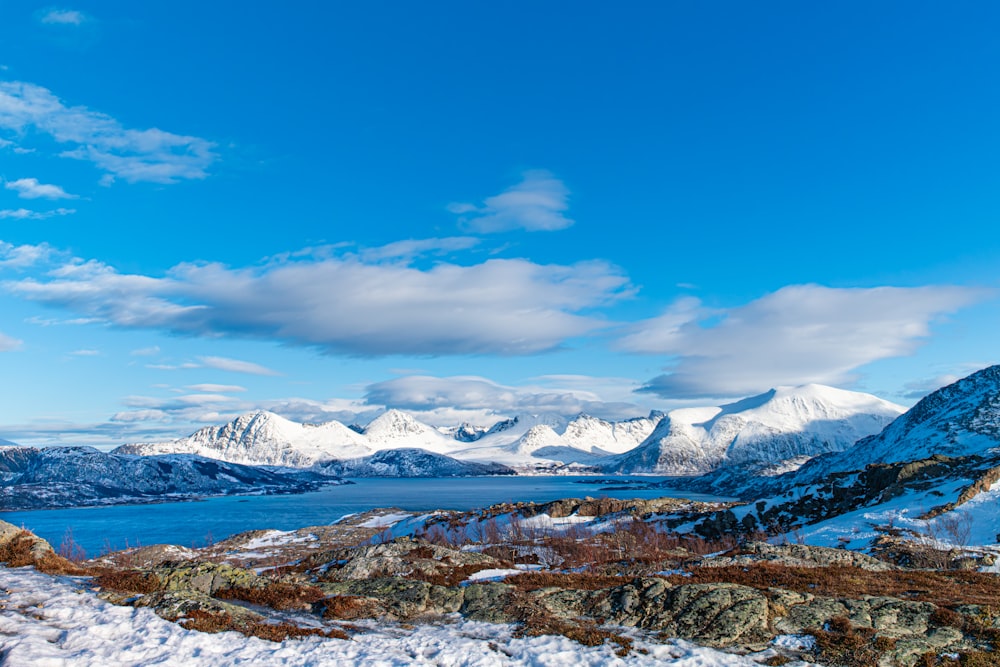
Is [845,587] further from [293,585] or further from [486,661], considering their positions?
[293,585]

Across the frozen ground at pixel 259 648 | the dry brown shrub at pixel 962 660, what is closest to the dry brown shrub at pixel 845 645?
the dry brown shrub at pixel 962 660

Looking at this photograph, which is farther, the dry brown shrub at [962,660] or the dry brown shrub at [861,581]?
the dry brown shrub at [861,581]

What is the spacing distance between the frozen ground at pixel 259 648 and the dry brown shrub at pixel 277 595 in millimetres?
4846

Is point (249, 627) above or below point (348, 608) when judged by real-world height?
above

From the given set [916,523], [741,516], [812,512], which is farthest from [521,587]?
[812,512]

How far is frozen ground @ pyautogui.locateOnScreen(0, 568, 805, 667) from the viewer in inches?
723

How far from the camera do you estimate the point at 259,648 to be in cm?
1945

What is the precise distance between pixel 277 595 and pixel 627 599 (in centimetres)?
1515

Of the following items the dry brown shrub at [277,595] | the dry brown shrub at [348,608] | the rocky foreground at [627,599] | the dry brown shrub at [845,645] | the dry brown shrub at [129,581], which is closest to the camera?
the dry brown shrub at [845,645]

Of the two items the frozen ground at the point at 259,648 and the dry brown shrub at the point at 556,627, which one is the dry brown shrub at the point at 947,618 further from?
the dry brown shrub at the point at 556,627

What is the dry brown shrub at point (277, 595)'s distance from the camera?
25516 millimetres

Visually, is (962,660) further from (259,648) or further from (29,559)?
(29,559)

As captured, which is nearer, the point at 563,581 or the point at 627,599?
the point at 627,599

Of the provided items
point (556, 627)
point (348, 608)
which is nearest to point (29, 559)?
point (348, 608)
